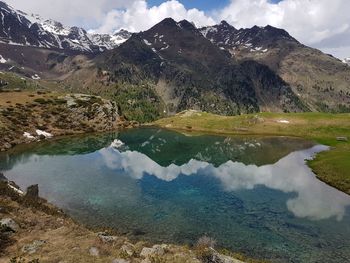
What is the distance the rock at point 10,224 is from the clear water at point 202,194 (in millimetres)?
15339

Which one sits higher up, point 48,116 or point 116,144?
point 48,116

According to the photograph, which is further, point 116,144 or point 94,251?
point 116,144

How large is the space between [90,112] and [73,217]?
13226cm

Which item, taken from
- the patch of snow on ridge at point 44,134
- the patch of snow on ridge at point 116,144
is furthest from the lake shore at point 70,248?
the patch of snow on ridge at point 44,134

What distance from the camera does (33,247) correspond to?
32.5 m

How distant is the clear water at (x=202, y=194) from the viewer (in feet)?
160

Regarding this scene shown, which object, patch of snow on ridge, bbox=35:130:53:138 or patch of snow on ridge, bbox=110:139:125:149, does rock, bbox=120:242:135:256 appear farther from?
patch of snow on ridge, bbox=35:130:53:138

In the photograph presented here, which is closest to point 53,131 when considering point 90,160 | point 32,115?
point 32,115

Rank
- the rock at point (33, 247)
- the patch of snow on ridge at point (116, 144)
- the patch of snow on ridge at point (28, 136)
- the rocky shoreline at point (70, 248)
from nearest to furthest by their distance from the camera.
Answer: the rocky shoreline at point (70, 248), the rock at point (33, 247), the patch of snow on ridge at point (28, 136), the patch of snow on ridge at point (116, 144)

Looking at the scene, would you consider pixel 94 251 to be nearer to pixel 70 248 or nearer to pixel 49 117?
pixel 70 248

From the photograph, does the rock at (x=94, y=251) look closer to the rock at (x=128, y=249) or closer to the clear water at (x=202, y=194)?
the rock at (x=128, y=249)

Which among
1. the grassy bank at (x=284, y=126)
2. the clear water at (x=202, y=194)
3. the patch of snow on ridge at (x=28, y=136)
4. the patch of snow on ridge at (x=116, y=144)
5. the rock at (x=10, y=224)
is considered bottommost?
the clear water at (x=202, y=194)

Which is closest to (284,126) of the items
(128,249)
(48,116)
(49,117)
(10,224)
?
(49,117)

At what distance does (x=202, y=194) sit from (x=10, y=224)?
133 feet
